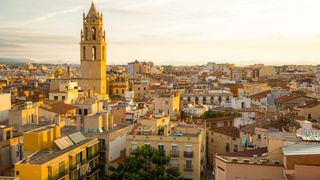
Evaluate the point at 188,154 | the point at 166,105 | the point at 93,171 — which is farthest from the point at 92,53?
the point at 188,154

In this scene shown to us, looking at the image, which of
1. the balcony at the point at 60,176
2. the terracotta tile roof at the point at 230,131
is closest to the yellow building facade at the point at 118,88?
the terracotta tile roof at the point at 230,131

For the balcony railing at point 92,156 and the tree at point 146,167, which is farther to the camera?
the balcony railing at point 92,156

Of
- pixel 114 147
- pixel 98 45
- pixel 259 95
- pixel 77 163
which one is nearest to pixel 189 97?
pixel 259 95

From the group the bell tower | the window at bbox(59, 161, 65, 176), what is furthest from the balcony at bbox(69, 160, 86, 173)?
the bell tower

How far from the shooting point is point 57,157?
844 inches

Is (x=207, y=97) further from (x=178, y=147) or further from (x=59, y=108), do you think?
(x=178, y=147)

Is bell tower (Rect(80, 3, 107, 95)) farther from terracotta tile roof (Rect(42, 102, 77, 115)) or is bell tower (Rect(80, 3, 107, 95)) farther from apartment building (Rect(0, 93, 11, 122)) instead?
apartment building (Rect(0, 93, 11, 122))

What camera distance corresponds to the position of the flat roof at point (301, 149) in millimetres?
16641

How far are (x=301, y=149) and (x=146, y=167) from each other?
9.21 meters

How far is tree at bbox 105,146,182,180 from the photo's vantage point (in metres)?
22.8

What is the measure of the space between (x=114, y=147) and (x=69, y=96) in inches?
839

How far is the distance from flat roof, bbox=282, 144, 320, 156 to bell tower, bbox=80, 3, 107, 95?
39.4 m

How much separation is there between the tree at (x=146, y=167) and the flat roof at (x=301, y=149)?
7.11m

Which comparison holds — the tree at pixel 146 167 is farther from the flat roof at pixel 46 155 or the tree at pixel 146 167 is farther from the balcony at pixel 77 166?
the flat roof at pixel 46 155
